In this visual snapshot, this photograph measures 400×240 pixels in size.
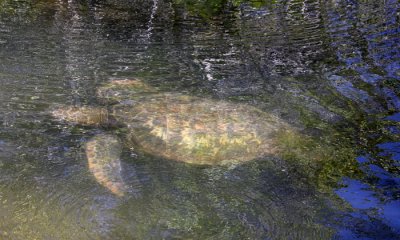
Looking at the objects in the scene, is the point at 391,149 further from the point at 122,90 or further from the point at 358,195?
the point at 122,90

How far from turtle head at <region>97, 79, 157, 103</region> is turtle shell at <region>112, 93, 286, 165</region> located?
0.71 feet

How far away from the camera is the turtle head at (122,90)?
187 inches

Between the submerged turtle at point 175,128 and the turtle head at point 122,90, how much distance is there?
0.01 m

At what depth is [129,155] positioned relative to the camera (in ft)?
12.8

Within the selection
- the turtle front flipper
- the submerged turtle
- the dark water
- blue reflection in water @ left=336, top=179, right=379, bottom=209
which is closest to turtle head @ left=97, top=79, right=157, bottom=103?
the submerged turtle

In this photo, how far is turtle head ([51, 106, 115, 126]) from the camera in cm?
440

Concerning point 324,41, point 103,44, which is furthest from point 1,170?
point 324,41

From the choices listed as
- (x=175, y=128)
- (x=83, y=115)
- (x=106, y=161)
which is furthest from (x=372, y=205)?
(x=83, y=115)

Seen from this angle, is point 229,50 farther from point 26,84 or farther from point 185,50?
point 26,84

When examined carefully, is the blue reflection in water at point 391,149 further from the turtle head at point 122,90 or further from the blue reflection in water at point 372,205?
the turtle head at point 122,90

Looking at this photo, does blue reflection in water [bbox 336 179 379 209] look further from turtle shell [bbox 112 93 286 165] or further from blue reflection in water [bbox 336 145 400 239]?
turtle shell [bbox 112 93 286 165]

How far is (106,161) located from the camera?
3678 millimetres

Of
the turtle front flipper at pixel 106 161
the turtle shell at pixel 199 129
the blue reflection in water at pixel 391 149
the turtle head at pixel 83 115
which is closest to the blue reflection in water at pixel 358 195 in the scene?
the blue reflection in water at pixel 391 149

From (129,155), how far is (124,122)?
55cm
